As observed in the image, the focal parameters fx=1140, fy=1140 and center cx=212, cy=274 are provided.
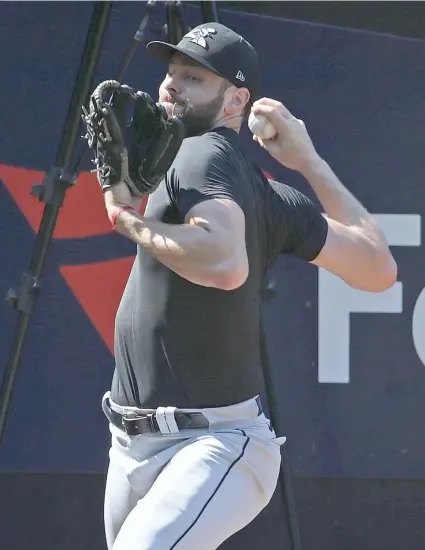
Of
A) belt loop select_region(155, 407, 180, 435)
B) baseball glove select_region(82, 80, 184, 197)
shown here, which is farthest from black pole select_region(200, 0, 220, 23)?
belt loop select_region(155, 407, 180, 435)

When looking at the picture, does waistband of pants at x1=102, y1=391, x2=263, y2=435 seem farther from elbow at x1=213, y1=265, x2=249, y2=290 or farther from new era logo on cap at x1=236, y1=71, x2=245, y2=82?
new era logo on cap at x1=236, y1=71, x2=245, y2=82

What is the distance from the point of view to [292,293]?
3559 mm

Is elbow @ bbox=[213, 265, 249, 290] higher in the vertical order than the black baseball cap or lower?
lower

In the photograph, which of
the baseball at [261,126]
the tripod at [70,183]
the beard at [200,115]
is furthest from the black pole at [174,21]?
the baseball at [261,126]

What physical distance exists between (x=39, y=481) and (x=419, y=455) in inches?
46.9

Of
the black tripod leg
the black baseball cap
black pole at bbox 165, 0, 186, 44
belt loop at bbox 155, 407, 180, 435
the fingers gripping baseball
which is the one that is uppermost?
the black baseball cap

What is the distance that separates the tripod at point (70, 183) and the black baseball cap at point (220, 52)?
0.63 meters

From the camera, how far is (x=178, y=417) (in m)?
2.32

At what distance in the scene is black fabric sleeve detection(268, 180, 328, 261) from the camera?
249 centimetres

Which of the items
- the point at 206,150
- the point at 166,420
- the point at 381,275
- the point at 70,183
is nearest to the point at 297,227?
the point at 381,275

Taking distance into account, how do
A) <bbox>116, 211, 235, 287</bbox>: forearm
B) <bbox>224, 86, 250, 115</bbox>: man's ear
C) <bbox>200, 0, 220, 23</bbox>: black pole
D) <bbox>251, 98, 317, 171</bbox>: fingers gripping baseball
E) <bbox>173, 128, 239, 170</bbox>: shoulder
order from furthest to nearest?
<bbox>200, 0, 220, 23</bbox>: black pole < <bbox>224, 86, 250, 115</bbox>: man's ear < <bbox>251, 98, 317, 171</bbox>: fingers gripping baseball < <bbox>173, 128, 239, 170</bbox>: shoulder < <bbox>116, 211, 235, 287</bbox>: forearm

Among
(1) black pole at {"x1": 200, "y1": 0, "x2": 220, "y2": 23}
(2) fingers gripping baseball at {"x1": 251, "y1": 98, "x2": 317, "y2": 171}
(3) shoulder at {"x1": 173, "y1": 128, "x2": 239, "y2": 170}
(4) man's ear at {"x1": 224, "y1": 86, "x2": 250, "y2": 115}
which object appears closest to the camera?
(3) shoulder at {"x1": 173, "y1": 128, "x2": 239, "y2": 170}

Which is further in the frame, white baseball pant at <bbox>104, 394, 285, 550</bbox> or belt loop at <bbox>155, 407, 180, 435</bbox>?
belt loop at <bbox>155, 407, 180, 435</bbox>

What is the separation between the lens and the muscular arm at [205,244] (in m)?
2.15
